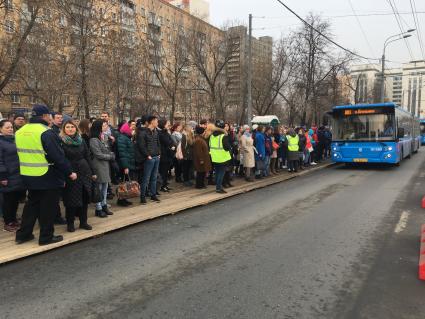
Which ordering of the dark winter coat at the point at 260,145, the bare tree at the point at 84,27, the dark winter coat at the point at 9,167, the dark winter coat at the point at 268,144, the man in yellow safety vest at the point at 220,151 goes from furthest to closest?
the bare tree at the point at 84,27
the dark winter coat at the point at 268,144
the dark winter coat at the point at 260,145
the man in yellow safety vest at the point at 220,151
the dark winter coat at the point at 9,167

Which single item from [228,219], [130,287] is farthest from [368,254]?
[130,287]

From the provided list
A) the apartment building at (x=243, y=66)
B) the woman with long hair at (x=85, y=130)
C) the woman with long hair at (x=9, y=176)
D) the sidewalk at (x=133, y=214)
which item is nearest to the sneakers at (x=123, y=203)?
the sidewalk at (x=133, y=214)

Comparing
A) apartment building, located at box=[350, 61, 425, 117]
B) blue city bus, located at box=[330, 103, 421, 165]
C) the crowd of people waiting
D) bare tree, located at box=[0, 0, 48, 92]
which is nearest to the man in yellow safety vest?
the crowd of people waiting

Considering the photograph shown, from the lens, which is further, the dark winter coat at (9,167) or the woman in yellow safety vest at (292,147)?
the woman in yellow safety vest at (292,147)

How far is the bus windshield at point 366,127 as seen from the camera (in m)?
16.2

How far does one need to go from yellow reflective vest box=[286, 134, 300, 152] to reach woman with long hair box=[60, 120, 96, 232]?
389 inches

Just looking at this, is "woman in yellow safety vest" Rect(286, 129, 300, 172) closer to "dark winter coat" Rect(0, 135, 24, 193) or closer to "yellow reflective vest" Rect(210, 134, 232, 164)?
"yellow reflective vest" Rect(210, 134, 232, 164)

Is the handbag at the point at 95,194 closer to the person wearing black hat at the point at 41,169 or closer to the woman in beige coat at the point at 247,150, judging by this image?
the person wearing black hat at the point at 41,169

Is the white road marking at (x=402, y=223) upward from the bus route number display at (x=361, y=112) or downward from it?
downward

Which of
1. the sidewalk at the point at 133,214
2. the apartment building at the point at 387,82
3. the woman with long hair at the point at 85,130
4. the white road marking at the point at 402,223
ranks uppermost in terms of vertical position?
the apartment building at the point at 387,82

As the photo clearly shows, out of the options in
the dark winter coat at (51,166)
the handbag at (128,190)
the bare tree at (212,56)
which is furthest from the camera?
the bare tree at (212,56)

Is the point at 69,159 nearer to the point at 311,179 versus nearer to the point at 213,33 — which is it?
the point at 311,179

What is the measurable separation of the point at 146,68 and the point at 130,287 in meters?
24.0

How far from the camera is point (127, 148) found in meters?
8.48
